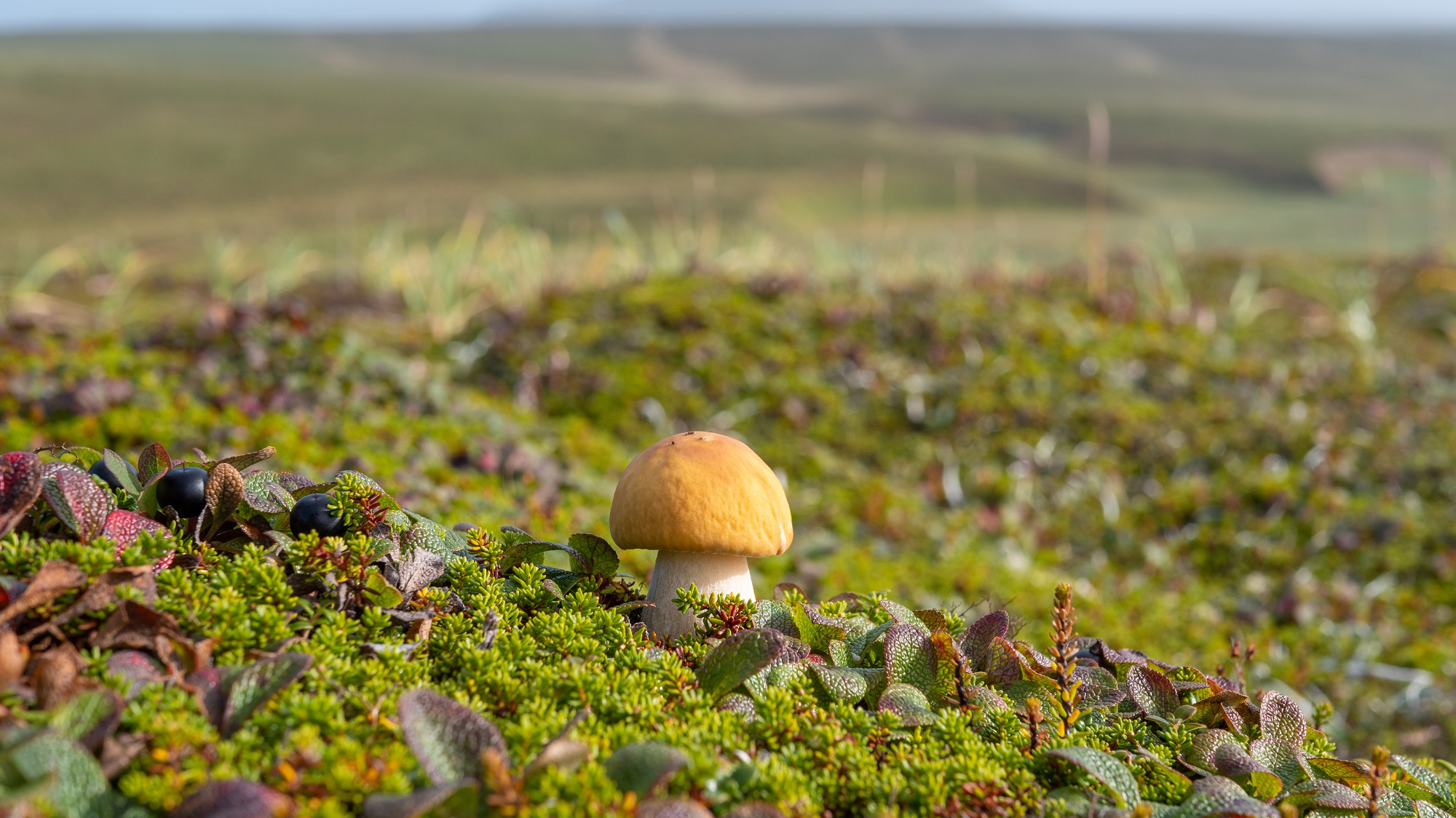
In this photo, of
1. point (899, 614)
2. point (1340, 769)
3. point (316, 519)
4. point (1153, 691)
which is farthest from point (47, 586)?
point (1340, 769)

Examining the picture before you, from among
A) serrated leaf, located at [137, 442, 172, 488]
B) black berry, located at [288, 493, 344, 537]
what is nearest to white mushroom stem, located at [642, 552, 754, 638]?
black berry, located at [288, 493, 344, 537]

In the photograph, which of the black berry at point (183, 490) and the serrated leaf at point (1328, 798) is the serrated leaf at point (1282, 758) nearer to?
the serrated leaf at point (1328, 798)

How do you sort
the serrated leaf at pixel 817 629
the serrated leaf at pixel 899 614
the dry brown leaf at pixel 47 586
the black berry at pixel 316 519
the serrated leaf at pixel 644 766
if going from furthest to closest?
the serrated leaf at pixel 899 614, the serrated leaf at pixel 817 629, the black berry at pixel 316 519, the dry brown leaf at pixel 47 586, the serrated leaf at pixel 644 766

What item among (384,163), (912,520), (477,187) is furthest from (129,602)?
(384,163)

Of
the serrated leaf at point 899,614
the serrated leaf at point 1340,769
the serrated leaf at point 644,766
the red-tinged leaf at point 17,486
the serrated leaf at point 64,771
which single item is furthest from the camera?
the serrated leaf at point 899,614

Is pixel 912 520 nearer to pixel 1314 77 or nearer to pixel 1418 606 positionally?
pixel 1418 606

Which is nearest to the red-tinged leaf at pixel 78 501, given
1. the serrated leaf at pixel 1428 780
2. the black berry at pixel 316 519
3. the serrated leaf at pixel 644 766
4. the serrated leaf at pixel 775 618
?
the black berry at pixel 316 519
